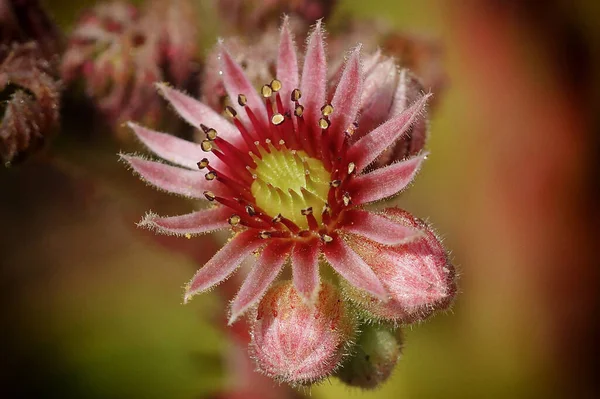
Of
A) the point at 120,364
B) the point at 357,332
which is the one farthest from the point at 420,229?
the point at 120,364

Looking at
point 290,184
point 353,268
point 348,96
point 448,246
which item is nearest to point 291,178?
point 290,184

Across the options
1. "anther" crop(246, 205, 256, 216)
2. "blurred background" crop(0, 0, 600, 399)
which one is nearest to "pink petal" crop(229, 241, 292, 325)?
"anther" crop(246, 205, 256, 216)

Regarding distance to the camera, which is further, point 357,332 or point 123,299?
point 123,299

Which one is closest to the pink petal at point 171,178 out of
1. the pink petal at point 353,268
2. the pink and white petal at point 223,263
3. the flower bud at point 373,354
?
the pink and white petal at point 223,263

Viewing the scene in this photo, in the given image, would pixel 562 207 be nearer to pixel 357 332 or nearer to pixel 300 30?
pixel 300 30

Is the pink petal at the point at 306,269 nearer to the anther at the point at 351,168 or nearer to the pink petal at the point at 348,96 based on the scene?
the anther at the point at 351,168

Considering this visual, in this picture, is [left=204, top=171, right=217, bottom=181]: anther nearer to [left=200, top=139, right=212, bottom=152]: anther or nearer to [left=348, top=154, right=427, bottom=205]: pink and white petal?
[left=200, top=139, right=212, bottom=152]: anther
